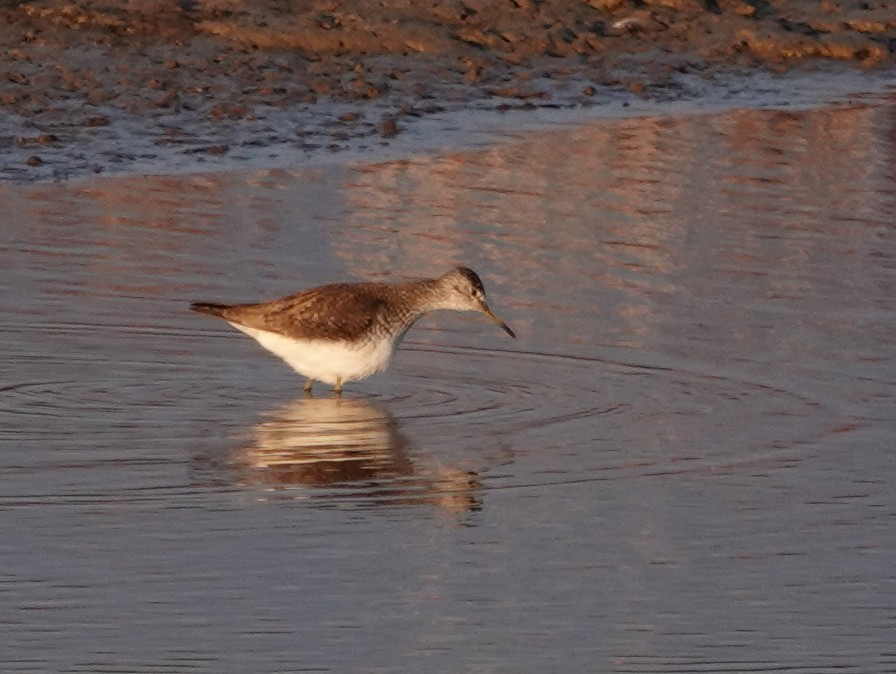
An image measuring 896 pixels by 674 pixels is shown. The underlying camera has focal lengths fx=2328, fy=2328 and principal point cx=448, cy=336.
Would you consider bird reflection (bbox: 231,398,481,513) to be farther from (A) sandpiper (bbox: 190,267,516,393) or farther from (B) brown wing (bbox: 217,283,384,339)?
(B) brown wing (bbox: 217,283,384,339)

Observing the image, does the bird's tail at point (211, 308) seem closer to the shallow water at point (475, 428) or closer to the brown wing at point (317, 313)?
the brown wing at point (317, 313)

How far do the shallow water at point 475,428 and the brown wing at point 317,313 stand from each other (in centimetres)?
29

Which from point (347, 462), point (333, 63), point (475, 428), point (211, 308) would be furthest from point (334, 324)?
point (333, 63)

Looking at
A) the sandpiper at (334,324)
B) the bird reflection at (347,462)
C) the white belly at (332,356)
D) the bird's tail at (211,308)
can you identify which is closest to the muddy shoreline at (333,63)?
the bird's tail at (211,308)

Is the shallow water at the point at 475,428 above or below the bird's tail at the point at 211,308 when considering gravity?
below

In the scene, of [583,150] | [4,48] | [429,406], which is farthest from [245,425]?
[4,48]

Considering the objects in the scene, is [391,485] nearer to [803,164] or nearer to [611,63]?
[803,164]

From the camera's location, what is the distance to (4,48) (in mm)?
16625

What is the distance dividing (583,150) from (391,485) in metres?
6.92

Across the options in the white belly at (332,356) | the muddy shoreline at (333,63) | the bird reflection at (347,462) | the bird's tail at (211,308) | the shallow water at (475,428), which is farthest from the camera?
the muddy shoreline at (333,63)

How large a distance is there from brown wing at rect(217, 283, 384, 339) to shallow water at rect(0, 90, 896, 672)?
0.29 meters

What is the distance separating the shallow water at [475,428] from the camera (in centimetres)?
715

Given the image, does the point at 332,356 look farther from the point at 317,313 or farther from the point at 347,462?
the point at 347,462

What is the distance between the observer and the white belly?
10281 mm
